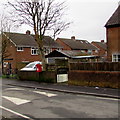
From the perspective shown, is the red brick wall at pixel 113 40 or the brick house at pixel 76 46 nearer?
the red brick wall at pixel 113 40

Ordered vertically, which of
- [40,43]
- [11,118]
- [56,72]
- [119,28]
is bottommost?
[11,118]

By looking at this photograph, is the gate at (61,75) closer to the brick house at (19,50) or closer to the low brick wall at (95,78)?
the low brick wall at (95,78)

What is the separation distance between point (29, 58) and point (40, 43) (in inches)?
688

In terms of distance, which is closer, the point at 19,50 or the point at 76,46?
the point at 19,50

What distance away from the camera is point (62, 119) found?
6.37 meters

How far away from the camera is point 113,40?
65.0 ft

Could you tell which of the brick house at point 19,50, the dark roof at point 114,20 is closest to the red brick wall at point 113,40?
the dark roof at point 114,20

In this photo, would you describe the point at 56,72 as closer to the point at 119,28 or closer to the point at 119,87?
the point at 119,87

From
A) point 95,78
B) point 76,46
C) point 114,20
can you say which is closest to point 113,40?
point 114,20

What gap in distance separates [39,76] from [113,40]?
855cm

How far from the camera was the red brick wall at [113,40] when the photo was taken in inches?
765

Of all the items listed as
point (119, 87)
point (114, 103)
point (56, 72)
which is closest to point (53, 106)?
point (114, 103)

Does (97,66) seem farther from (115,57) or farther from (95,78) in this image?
(115,57)

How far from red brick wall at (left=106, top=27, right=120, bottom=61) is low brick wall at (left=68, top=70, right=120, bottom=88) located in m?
6.98
